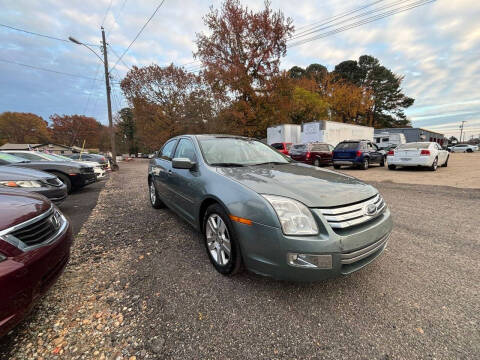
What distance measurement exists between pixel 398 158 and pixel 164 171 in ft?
35.2

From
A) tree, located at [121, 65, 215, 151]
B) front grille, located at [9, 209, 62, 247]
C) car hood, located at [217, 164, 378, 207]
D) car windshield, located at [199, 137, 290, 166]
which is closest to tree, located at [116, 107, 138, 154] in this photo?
tree, located at [121, 65, 215, 151]

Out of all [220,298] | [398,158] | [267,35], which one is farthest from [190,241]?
[267,35]

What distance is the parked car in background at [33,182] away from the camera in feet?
12.0

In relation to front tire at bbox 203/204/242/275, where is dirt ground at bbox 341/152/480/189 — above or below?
below

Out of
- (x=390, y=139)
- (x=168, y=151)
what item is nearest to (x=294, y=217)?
(x=168, y=151)

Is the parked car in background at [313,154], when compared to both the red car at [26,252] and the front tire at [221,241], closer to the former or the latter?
the front tire at [221,241]

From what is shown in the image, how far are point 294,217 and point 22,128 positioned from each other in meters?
73.9

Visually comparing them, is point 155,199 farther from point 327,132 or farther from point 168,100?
point 168,100

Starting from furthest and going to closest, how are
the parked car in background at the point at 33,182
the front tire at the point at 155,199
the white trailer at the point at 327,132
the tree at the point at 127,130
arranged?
the tree at the point at 127,130 → the white trailer at the point at 327,132 → the front tire at the point at 155,199 → the parked car in background at the point at 33,182

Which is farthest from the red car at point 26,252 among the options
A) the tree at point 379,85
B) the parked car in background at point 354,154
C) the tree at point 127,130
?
the tree at point 127,130

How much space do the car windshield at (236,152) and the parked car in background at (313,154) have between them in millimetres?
8533

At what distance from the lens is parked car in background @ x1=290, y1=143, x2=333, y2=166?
11.5 metres

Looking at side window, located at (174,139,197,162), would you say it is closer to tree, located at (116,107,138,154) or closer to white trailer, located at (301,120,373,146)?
white trailer, located at (301,120,373,146)

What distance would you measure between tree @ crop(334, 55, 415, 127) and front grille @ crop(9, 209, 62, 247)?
161 feet
